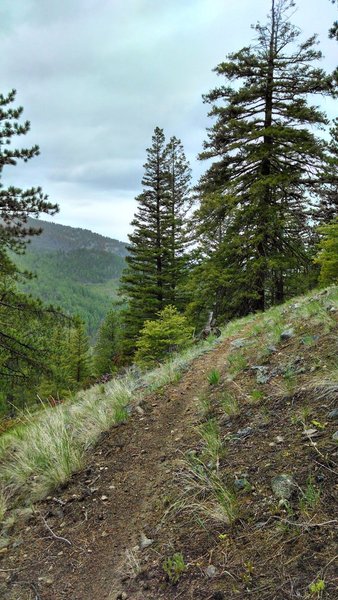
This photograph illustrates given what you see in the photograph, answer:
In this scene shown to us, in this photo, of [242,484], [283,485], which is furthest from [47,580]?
[283,485]

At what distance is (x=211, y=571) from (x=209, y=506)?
528 millimetres

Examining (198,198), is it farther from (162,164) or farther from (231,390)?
(231,390)

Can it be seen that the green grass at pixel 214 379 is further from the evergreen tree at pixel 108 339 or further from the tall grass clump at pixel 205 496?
the evergreen tree at pixel 108 339

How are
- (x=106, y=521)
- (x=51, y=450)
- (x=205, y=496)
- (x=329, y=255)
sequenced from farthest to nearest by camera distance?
1. (x=329, y=255)
2. (x=51, y=450)
3. (x=106, y=521)
4. (x=205, y=496)

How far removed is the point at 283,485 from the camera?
276cm

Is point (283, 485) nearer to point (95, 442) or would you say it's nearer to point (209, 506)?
point (209, 506)

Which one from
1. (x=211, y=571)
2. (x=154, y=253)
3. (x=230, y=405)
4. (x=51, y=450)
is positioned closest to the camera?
(x=211, y=571)

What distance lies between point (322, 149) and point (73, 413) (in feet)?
43.3

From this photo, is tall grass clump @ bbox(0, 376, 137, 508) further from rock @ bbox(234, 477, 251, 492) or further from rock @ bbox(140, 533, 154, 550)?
rock @ bbox(234, 477, 251, 492)

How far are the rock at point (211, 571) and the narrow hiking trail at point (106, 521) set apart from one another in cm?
31

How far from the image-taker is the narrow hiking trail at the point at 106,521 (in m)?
2.82

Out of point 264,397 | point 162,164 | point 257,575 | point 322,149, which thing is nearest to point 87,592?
point 257,575

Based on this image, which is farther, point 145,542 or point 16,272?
point 16,272

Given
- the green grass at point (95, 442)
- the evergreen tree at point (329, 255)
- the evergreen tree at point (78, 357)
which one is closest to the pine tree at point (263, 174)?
the evergreen tree at point (329, 255)
